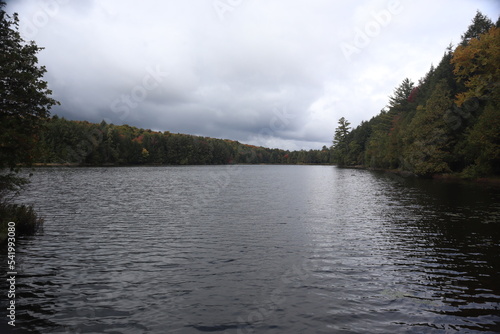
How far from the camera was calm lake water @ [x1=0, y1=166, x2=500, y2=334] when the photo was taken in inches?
389

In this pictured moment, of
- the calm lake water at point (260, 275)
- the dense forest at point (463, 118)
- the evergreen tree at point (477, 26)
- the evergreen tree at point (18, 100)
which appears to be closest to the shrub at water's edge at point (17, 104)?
the evergreen tree at point (18, 100)

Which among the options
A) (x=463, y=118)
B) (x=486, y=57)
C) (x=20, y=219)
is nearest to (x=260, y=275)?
(x=20, y=219)

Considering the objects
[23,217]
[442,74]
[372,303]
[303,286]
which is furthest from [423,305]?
[442,74]

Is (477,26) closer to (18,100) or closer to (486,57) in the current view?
(486,57)

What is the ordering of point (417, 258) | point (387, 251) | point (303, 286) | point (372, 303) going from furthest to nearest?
point (387, 251)
point (417, 258)
point (303, 286)
point (372, 303)

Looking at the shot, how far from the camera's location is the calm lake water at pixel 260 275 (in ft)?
32.4

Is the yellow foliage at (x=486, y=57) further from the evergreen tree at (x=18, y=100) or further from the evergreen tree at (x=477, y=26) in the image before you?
the evergreen tree at (x=18, y=100)

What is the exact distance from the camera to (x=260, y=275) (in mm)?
13836

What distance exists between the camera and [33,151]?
1823 centimetres

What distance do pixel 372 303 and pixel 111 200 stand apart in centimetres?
3464

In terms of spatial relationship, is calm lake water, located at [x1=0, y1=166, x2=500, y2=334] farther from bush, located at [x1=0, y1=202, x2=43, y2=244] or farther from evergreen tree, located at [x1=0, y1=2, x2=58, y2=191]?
evergreen tree, located at [x1=0, y1=2, x2=58, y2=191]

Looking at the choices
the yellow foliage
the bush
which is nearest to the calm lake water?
the bush

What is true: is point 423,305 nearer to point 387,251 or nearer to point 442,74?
point 387,251

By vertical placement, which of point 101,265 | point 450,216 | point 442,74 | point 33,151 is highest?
point 442,74
